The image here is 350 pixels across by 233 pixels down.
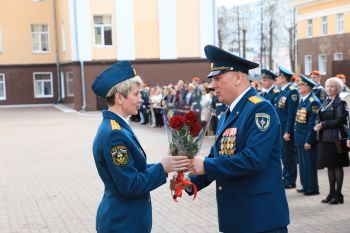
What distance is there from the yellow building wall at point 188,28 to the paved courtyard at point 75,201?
17048 mm

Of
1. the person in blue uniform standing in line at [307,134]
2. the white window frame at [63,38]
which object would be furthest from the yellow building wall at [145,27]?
the person in blue uniform standing in line at [307,134]

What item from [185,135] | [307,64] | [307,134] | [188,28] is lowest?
[307,134]

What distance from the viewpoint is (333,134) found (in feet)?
26.6

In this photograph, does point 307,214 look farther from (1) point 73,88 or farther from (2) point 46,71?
(2) point 46,71

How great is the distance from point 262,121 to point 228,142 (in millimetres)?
269

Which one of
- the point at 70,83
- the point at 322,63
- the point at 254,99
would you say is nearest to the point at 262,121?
the point at 254,99

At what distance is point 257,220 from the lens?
11.8ft

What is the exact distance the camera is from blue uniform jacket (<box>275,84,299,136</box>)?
918cm

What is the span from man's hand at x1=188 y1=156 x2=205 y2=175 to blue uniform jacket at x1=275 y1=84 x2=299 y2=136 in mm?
5824

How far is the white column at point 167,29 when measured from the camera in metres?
32.5

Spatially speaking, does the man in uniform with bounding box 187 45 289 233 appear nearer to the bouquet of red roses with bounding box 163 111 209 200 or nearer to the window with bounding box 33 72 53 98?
the bouquet of red roses with bounding box 163 111 209 200

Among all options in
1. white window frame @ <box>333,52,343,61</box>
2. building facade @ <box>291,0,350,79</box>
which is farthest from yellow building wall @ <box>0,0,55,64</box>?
white window frame @ <box>333,52,343,61</box>

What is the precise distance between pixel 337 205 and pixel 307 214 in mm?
724

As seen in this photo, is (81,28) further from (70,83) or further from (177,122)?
(177,122)
